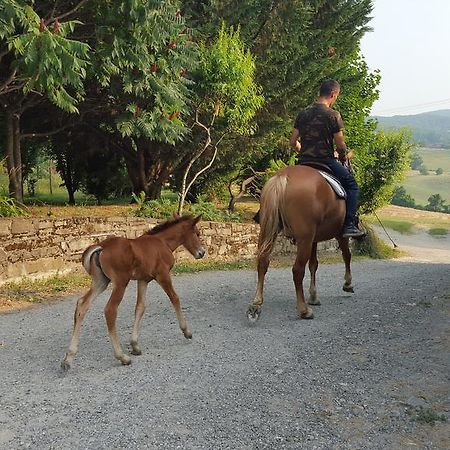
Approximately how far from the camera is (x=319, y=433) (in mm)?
4160

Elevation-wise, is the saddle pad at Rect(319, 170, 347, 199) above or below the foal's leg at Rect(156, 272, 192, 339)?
above

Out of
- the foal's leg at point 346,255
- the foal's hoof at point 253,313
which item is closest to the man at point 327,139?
the foal's leg at point 346,255

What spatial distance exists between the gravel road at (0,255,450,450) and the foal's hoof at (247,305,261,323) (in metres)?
0.13

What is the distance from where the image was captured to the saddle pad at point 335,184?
306 inches

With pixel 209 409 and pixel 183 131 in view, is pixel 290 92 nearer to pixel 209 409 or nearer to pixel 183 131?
pixel 183 131

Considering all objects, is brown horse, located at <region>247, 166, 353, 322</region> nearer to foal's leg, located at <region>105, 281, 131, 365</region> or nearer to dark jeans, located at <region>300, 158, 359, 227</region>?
dark jeans, located at <region>300, 158, 359, 227</region>

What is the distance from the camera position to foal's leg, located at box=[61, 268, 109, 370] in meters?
5.57

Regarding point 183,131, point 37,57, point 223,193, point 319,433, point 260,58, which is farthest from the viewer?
point 223,193

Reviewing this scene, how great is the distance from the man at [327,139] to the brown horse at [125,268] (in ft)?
8.66

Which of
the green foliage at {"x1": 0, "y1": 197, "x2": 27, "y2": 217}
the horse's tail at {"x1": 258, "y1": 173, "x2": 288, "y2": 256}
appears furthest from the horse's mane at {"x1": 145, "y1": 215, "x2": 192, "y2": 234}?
the green foliage at {"x1": 0, "y1": 197, "x2": 27, "y2": 217}

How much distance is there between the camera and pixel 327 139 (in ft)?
26.2

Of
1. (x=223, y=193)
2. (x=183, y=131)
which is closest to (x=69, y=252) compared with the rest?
(x=183, y=131)

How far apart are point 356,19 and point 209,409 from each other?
75.4 ft

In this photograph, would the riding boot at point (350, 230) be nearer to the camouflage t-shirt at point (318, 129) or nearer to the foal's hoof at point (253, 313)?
the camouflage t-shirt at point (318, 129)
